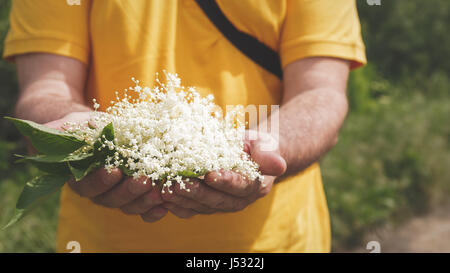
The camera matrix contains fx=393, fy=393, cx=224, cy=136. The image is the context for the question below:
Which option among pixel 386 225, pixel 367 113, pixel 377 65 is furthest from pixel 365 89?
pixel 386 225

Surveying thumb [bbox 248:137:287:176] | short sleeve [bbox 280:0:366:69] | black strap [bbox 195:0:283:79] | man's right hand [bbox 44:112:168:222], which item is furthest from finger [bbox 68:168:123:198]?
short sleeve [bbox 280:0:366:69]

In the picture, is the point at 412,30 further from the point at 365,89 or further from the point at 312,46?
the point at 312,46

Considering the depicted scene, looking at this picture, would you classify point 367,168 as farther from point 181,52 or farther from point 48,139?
point 48,139

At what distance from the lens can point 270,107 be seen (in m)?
1.89

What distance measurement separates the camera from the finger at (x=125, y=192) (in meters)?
1.34

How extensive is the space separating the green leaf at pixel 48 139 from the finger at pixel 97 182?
12 cm

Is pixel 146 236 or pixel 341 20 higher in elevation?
pixel 341 20

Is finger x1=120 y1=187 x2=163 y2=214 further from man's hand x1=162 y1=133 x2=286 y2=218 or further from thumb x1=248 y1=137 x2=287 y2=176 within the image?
thumb x1=248 y1=137 x2=287 y2=176

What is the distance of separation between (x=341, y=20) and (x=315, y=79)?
0.32m

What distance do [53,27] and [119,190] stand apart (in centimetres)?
84

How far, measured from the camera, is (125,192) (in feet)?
4.64

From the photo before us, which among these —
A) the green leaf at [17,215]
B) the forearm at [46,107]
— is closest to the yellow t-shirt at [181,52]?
the forearm at [46,107]

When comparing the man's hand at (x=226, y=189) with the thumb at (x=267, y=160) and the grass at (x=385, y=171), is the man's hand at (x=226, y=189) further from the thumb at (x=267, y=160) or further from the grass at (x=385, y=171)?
the grass at (x=385, y=171)

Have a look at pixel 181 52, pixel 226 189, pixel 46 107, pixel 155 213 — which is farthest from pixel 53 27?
pixel 226 189
